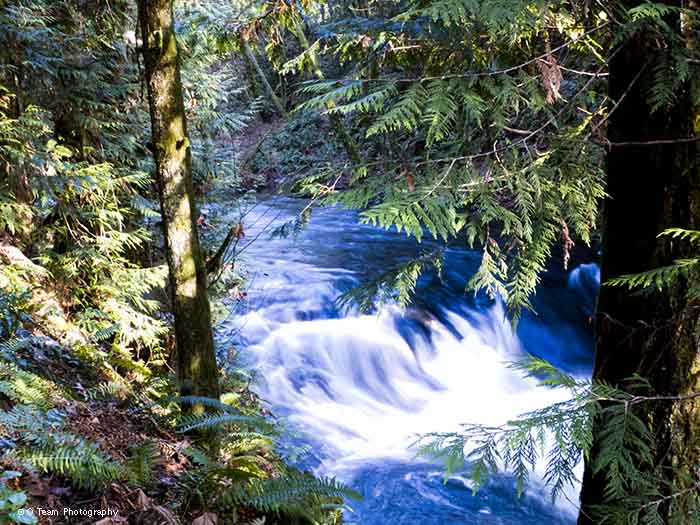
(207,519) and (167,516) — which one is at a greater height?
(167,516)

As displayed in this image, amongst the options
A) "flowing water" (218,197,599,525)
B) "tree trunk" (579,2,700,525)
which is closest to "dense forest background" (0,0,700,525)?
"tree trunk" (579,2,700,525)

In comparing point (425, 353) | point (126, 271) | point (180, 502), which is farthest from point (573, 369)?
point (180, 502)

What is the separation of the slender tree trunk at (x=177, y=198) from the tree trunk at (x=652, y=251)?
2.70m

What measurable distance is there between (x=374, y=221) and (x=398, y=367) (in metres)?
7.54

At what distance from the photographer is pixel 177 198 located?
3811 mm

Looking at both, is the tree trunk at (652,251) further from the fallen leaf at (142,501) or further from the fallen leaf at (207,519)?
the fallen leaf at (142,501)

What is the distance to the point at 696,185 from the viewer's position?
239cm

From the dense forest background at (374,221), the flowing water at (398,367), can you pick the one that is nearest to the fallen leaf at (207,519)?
the dense forest background at (374,221)

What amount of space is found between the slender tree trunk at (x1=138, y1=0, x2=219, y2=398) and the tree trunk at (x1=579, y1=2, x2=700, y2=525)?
2.70 meters

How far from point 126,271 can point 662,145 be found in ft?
16.7

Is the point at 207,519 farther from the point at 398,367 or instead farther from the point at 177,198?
the point at 398,367

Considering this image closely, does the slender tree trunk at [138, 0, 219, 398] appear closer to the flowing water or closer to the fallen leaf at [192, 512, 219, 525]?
the fallen leaf at [192, 512, 219, 525]

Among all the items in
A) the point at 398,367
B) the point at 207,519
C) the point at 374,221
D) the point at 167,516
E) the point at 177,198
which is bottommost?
the point at 398,367

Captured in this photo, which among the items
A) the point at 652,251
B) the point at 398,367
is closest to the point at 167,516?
the point at 652,251
